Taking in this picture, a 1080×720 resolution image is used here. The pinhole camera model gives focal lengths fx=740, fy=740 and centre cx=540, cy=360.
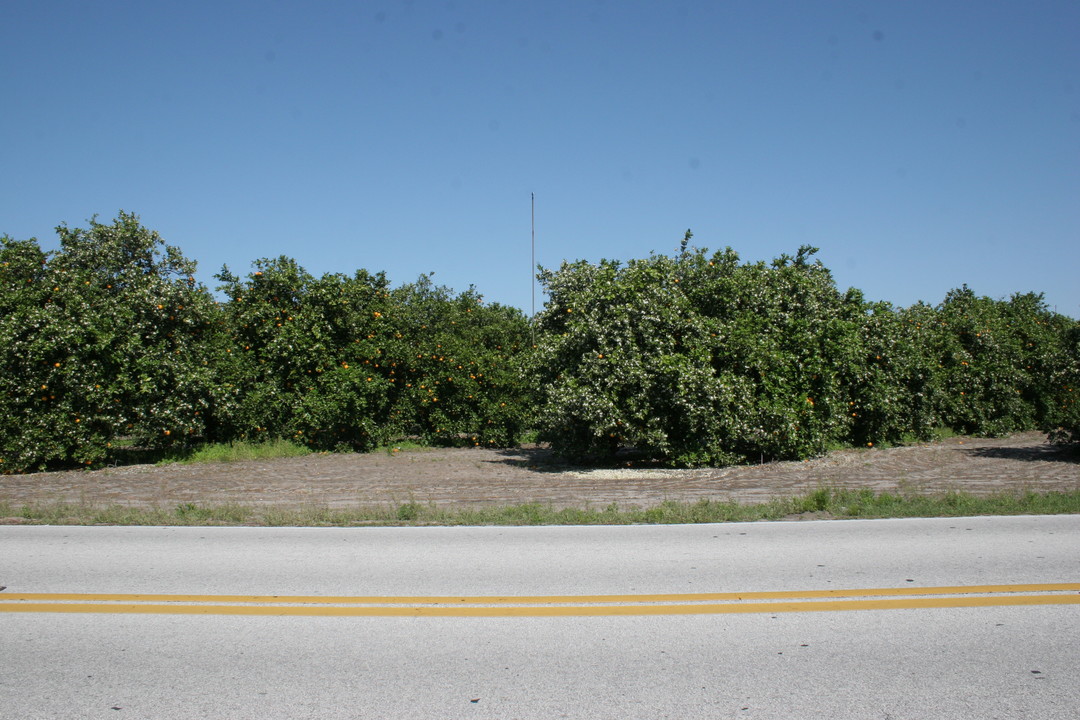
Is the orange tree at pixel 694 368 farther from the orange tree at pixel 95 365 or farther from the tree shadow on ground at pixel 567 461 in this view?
the orange tree at pixel 95 365

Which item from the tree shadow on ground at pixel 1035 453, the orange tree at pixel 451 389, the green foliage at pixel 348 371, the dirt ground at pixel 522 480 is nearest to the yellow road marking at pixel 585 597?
the dirt ground at pixel 522 480

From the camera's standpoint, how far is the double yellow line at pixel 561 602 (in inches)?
227

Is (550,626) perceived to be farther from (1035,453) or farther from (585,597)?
(1035,453)

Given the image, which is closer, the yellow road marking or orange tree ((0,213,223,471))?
the yellow road marking

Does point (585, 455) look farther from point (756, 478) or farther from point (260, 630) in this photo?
point (260, 630)

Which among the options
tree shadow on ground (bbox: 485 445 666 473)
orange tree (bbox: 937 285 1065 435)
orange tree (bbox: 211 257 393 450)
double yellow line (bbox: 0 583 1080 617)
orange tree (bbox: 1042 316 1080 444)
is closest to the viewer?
double yellow line (bbox: 0 583 1080 617)

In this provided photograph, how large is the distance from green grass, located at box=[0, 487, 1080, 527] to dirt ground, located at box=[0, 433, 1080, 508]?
0.98 meters

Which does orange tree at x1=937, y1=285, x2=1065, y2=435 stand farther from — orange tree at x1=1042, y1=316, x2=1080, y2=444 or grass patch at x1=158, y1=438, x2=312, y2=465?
grass patch at x1=158, y1=438, x2=312, y2=465

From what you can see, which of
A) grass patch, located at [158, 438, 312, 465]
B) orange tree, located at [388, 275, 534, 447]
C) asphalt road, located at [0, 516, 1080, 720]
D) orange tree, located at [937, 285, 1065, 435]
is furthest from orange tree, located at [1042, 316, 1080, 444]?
grass patch, located at [158, 438, 312, 465]

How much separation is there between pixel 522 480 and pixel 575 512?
464cm

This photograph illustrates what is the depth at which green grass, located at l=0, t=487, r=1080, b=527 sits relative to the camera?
377 inches

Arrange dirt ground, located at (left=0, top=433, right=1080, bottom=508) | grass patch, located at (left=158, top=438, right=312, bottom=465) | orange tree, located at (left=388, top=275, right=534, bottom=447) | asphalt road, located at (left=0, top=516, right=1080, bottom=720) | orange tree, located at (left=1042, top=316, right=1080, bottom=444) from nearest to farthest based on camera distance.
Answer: asphalt road, located at (left=0, top=516, right=1080, bottom=720) → dirt ground, located at (left=0, top=433, right=1080, bottom=508) → orange tree, located at (left=1042, top=316, right=1080, bottom=444) → grass patch, located at (left=158, top=438, right=312, bottom=465) → orange tree, located at (left=388, top=275, right=534, bottom=447)

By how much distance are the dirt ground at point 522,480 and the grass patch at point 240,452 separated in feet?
2.64

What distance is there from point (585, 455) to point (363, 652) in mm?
13529
